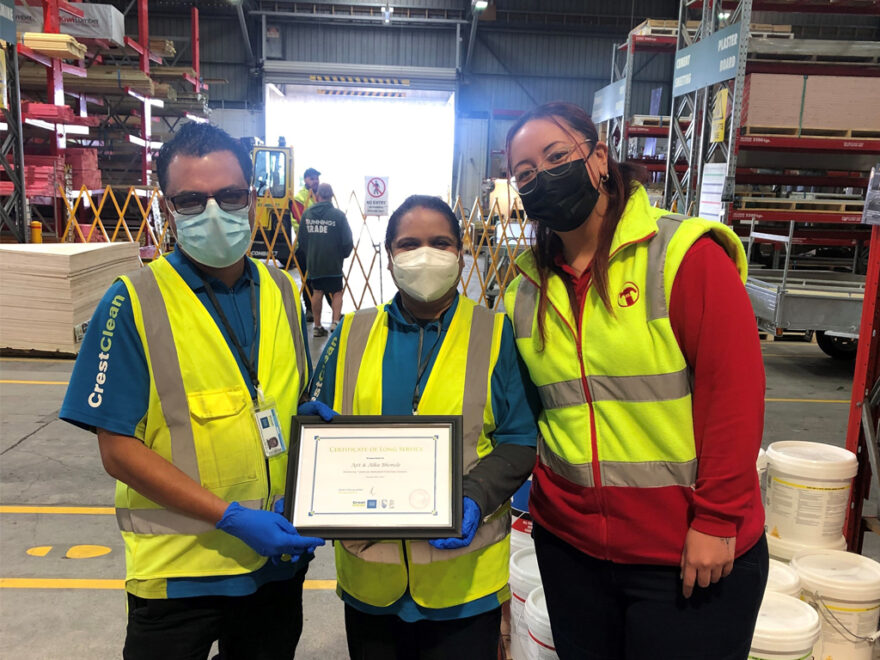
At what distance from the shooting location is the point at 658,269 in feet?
5.32

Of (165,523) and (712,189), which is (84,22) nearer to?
(712,189)

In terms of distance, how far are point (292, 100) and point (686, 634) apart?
25061 millimetres

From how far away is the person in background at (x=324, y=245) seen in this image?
381 inches

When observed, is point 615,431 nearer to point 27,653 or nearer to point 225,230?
point 225,230

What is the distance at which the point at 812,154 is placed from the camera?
31.6 ft

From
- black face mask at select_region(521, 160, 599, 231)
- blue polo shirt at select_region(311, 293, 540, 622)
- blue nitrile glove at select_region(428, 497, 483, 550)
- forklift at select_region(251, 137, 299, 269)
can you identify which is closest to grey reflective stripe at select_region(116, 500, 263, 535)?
blue polo shirt at select_region(311, 293, 540, 622)

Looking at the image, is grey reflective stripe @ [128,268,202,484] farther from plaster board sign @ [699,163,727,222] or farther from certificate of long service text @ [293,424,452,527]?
plaster board sign @ [699,163,727,222]

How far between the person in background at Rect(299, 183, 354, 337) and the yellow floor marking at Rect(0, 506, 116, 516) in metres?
5.25

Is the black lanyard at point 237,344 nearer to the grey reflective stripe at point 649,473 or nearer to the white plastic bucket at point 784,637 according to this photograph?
the grey reflective stripe at point 649,473

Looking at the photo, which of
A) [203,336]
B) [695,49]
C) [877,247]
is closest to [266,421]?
[203,336]

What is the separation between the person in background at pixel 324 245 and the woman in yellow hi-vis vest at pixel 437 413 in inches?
313

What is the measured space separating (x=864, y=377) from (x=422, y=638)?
275cm

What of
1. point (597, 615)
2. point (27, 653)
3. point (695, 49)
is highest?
point (695, 49)

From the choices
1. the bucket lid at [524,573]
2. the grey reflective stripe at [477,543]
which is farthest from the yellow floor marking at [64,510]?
the grey reflective stripe at [477,543]
